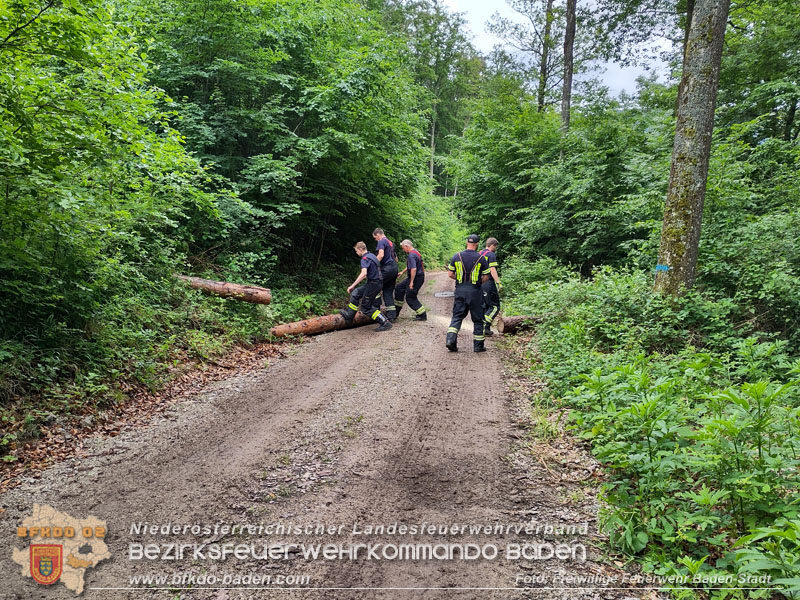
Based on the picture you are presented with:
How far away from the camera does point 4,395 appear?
4637 millimetres

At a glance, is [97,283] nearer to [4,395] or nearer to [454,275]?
[4,395]

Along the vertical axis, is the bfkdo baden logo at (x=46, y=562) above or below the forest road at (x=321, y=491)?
below

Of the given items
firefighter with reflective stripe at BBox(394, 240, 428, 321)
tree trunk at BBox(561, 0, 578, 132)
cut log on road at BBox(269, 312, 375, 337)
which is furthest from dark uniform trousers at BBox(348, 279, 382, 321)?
tree trunk at BBox(561, 0, 578, 132)

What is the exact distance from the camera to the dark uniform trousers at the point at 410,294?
11398 millimetres

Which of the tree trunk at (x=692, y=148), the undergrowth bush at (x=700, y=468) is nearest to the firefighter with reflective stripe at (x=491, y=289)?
the tree trunk at (x=692, y=148)

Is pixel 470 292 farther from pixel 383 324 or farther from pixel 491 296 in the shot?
pixel 383 324

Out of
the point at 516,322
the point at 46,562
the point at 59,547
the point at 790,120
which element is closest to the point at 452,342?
the point at 516,322

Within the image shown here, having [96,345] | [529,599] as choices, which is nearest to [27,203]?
[96,345]

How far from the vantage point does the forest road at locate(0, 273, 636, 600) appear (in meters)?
2.74

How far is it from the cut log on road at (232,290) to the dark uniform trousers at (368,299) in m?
2.47

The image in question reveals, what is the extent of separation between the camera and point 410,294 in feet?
37.9

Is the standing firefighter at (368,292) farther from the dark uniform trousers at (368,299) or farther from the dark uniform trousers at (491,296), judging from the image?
the dark uniform trousers at (491,296)

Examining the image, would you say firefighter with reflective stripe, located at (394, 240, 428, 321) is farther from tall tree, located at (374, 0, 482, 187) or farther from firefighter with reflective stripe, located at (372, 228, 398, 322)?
tall tree, located at (374, 0, 482, 187)

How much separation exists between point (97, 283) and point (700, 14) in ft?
32.5
